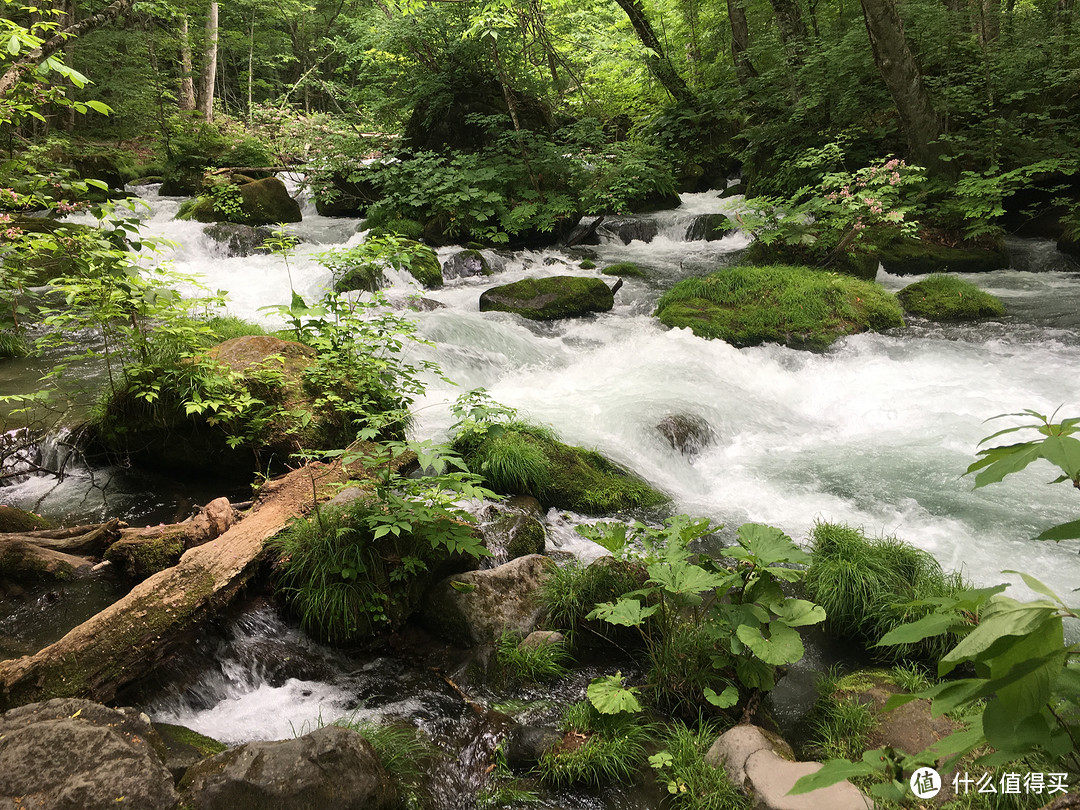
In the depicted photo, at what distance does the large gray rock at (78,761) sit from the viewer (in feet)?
6.61

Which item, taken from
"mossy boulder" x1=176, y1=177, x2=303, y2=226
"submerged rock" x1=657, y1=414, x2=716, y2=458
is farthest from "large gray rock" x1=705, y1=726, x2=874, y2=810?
"mossy boulder" x1=176, y1=177, x2=303, y2=226

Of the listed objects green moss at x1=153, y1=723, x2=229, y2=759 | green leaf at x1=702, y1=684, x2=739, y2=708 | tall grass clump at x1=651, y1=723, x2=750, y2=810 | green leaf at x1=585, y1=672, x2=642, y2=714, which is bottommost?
green moss at x1=153, y1=723, x2=229, y2=759

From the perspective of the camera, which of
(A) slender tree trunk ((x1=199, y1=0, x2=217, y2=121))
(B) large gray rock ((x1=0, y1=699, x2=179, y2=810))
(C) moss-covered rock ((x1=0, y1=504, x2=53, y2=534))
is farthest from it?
(A) slender tree trunk ((x1=199, y1=0, x2=217, y2=121))

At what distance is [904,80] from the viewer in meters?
10.7

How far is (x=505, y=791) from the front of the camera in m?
2.62

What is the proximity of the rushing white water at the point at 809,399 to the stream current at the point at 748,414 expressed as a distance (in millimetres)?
24

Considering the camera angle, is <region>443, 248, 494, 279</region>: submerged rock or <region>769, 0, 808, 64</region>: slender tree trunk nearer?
<region>443, 248, 494, 279</region>: submerged rock

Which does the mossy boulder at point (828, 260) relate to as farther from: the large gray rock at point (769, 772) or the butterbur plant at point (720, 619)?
the large gray rock at point (769, 772)

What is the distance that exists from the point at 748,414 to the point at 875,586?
131 inches

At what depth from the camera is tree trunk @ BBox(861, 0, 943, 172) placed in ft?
33.8

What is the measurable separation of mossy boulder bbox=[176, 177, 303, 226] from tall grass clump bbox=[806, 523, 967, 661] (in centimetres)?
1307

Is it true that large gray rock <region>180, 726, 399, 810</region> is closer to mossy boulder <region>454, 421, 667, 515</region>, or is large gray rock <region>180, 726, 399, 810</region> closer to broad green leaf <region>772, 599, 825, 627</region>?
broad green leaf <region>772, 599, 825, 627</region>

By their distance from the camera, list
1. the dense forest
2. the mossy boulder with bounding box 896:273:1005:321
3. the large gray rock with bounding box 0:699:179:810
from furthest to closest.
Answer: the mossy boulder with bounding box 896:273:1005:321, the dense forest, the large gray rock with bounding box 0:699:179:810

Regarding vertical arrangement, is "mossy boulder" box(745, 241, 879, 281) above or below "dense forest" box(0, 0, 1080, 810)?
above
